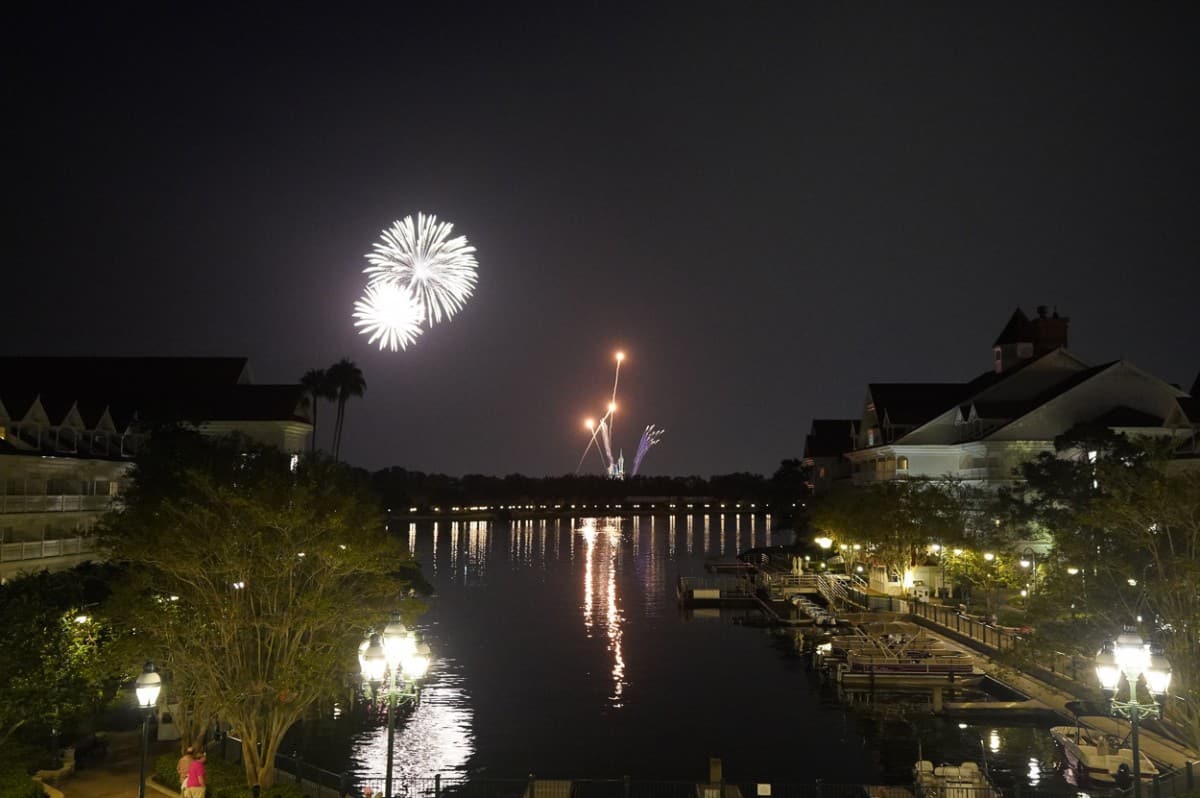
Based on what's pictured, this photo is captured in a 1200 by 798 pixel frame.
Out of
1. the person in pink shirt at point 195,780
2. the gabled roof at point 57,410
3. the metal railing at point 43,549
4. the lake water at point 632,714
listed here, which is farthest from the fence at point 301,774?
the gabled roof at point 57,410

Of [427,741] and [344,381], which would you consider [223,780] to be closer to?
[427,741]

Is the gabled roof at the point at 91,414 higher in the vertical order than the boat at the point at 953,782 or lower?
higher

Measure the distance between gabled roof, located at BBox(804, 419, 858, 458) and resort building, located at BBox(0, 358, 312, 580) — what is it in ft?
199

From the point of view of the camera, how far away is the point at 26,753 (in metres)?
25.9

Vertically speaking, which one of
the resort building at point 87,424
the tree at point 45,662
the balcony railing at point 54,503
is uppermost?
the resort building at point 87,424

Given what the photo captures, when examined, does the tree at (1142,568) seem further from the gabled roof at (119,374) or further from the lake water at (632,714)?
the gabled roof at (119,374)

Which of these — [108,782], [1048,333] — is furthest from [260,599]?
[1048,333]

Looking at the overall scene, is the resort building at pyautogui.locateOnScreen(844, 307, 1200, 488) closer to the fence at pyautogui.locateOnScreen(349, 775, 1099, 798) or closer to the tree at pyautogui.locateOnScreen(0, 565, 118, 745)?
the fence at pyautogui.locateOnScreen(349, 775, 1099, 798)

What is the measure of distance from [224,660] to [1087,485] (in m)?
46.0

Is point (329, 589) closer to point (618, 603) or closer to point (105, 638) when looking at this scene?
point (105, 638)

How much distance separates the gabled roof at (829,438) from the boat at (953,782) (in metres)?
83.7

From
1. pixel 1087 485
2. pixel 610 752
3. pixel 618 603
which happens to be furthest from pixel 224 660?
pixel 618 603

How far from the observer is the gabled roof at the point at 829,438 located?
114m

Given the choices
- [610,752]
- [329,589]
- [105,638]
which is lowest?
[610,752]
